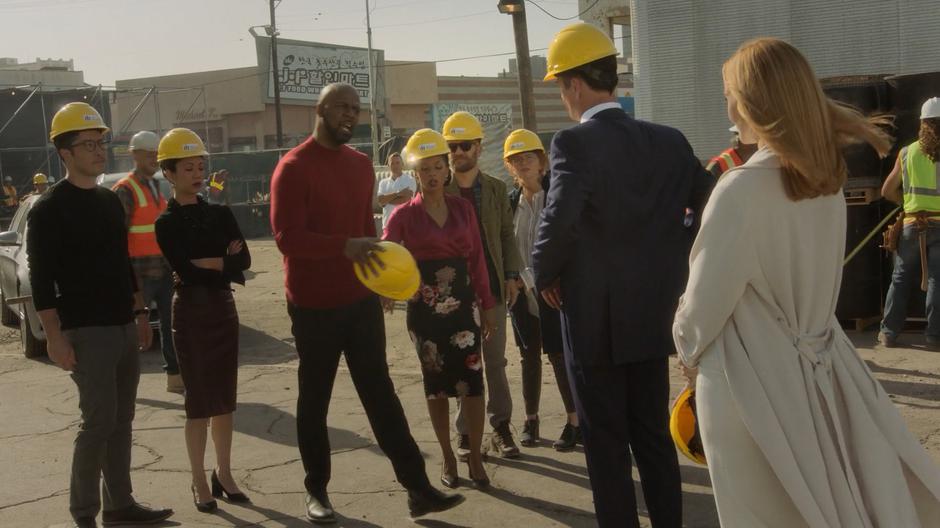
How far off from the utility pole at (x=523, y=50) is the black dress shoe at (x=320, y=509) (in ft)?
35.3

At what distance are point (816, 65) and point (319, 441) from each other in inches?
328

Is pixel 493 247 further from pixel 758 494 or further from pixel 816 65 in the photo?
pixel 816 65

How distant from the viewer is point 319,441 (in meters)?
5.76

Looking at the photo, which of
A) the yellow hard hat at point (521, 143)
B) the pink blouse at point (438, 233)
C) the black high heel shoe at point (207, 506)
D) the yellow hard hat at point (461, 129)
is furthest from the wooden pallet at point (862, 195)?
the black high heel shoe at point (207, 506)

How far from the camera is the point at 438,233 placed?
612cm

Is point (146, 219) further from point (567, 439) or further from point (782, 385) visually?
point (782, 385)

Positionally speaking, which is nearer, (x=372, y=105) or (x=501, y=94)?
(x=372, y=105)

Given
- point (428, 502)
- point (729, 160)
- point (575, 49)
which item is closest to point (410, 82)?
point (729, 160)

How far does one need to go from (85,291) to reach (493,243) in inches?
93.4

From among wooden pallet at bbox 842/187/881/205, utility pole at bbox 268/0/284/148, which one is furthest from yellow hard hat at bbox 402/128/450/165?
utility pole at bbox 268/0/284/148

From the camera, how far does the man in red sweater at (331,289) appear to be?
542cm

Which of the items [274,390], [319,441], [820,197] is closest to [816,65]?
[274,390]

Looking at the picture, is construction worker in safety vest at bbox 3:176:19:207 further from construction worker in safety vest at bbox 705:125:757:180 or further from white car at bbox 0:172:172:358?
construction worker in safety vest at bbox 705:125:757:180

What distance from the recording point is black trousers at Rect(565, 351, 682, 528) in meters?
4.43
